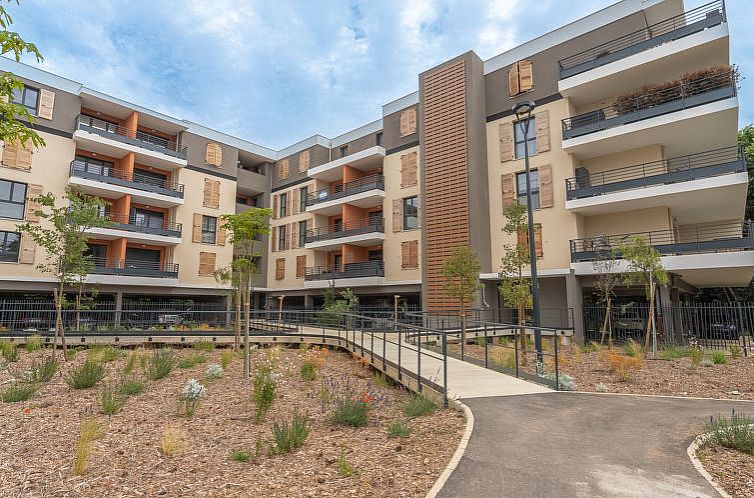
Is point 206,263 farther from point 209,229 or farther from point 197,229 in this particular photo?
point 209,229

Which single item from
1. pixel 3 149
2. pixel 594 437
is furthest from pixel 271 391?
pixel 3 149

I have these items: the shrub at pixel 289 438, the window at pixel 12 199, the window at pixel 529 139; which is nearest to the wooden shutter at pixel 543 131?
the window at pixel 529 139

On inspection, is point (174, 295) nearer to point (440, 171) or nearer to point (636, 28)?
point (440, 171)

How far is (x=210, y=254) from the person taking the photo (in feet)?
99.3

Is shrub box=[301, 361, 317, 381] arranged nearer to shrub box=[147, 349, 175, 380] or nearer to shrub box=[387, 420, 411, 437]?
shrub box=[147, 349, 175, 380]

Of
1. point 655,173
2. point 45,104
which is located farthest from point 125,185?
point 655,173

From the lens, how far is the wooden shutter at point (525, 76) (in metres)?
22.0

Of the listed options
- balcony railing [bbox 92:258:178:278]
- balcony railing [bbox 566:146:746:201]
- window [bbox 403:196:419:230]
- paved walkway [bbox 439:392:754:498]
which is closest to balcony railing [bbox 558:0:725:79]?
balcony railing [bbox 566:146:746:201]

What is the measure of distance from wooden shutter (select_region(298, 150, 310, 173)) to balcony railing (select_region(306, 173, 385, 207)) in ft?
8.70

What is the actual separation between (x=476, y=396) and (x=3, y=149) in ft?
92.1

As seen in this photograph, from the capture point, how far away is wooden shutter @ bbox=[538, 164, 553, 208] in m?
20.6

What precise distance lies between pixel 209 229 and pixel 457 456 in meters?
29.8

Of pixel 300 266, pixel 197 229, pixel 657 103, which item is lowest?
pixel 300 266

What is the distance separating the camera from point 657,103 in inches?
704
